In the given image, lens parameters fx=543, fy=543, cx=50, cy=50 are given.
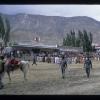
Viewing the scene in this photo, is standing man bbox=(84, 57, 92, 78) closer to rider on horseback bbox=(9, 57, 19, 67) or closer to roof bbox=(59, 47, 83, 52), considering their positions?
roof bbox=(59, 47, 83, 52)

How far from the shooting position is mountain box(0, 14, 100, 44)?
1404 cm

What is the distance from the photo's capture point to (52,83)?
14148 millimetres

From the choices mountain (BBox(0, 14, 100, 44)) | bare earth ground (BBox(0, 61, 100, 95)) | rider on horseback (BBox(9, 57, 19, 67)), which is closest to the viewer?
bare earth ground (BBox(0, 61, 100, 95))

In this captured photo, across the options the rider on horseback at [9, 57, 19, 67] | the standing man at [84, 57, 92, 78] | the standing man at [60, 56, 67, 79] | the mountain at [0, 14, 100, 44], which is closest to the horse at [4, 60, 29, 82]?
the rider on horseback at [9, 57, 19, 67]

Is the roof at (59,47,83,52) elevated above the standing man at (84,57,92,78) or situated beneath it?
elevated above

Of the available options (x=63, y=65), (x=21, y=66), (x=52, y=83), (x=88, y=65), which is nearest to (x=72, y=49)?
(x=63, y=65)

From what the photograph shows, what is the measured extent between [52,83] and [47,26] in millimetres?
1533

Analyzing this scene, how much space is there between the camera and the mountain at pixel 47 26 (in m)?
14.0

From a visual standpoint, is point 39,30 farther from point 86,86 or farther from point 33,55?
point 86,86

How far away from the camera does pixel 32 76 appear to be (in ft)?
46.5

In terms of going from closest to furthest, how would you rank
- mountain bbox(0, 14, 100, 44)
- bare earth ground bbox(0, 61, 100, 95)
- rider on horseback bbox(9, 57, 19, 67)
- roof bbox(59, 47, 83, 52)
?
1. bare earth ground bbox(0, 61, 100, 95)
2. mountain bbox(0, 14, 100, 44)
3. rider on horseback bbox(9, 57, 19, 67)
4. roof bbox(59, 47, 83, 52)

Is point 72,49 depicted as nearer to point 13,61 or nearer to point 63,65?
point 63,65

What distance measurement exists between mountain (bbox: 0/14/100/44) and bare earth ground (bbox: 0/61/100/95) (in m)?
0.84
